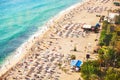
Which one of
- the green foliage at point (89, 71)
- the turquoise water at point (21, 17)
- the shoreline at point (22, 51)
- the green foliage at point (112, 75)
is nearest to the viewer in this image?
the green foliage at point (112, 75)

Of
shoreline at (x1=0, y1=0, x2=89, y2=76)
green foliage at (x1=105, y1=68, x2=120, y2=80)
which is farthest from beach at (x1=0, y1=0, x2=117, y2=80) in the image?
green foliage at (x1=105, y1=68, x2=120, y2=80)

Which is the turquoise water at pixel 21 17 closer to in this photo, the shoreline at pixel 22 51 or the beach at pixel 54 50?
the shoreline at pixel 22 51

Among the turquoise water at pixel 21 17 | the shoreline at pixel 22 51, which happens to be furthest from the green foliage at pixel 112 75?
the turquoise water at pixel 21 17

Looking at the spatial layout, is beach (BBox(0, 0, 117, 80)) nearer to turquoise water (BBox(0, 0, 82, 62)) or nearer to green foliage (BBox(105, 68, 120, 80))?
turquoise water (BBox(0, 0, 82, 62))

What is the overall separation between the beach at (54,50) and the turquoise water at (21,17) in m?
2.78

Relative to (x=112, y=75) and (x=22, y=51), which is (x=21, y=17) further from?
(x=112, y=75)

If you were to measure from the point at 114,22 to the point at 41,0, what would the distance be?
40.8m

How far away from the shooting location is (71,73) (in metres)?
43.0

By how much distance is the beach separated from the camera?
43.1m

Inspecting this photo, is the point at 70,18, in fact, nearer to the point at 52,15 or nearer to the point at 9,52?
the point at 52,15

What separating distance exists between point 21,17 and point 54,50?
29.3 m

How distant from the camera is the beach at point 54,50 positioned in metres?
43.1

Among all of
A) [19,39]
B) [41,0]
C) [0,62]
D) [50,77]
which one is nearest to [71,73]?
[50,77]

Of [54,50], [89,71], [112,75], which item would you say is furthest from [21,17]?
[112,75]
